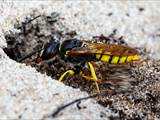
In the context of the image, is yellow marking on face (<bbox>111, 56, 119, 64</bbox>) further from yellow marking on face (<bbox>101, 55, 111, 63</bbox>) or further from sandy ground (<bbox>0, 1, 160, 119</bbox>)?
sandy ground (<bbox>0, 1, 160, 119</bbox>)

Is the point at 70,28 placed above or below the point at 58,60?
above

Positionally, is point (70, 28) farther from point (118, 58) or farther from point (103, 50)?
point (118, 58)

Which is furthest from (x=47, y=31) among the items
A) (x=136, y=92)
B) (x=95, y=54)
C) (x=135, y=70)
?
(x=136, y=92)

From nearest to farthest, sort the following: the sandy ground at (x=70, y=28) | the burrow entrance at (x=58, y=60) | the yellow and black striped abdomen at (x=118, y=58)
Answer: the sandy ground at (x=70, y=28) < the burrow entrance at (x=58, y=60) < the yellow and black striped abdomen at (x=118, y=58)

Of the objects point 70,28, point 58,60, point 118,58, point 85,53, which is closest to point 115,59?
point 118,58

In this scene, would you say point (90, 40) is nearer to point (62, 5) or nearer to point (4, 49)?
point (62, 5)

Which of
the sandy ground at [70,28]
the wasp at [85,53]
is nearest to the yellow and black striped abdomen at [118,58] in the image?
the wasp at [85,53]

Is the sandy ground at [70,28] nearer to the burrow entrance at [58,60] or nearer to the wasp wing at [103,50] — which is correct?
the burrow entrance at [58,60]
